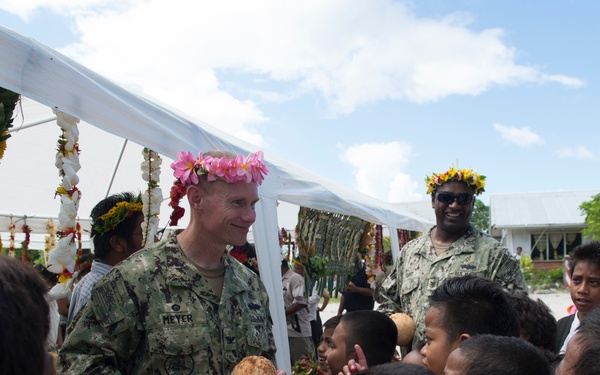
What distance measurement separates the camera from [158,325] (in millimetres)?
2213

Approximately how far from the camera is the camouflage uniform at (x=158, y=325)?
2158 millimetres

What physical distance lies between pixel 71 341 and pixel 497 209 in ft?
125

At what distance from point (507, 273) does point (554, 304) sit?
17.6m

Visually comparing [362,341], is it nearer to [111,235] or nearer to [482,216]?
[111,235]

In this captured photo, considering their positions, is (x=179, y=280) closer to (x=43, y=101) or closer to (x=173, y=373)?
(x=173, y=373)

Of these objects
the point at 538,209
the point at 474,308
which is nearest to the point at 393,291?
the point at 474,308

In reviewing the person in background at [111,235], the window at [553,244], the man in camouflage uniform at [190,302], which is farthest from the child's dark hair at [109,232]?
the window at [553,244]

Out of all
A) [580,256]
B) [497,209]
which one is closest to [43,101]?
[580,256]

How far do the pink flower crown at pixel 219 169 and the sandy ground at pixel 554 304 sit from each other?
42.0 ft

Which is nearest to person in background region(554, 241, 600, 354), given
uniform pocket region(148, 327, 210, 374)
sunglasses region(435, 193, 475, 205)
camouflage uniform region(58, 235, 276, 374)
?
sunglasses region(435, 193, 475, 205)

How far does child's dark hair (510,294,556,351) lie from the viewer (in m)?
3.31

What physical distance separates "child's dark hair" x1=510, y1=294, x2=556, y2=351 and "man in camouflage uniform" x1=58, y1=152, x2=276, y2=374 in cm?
160

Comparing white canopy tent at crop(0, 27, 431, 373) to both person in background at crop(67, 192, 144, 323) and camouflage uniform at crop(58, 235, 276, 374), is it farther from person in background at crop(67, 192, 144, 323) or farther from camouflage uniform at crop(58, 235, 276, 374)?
camouflage uniform at crop(58, 235, 276, 374)

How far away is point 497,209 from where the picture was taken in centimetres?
3744
